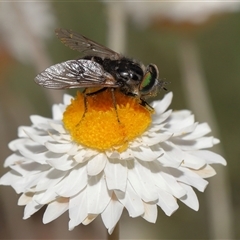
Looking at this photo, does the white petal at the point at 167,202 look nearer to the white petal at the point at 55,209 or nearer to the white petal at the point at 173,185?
the white petal at the point at 173,185

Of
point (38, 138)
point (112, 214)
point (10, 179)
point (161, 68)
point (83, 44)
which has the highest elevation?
point (161, 68)

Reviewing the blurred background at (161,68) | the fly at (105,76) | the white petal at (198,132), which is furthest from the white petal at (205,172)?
the blurred background at (161,68)

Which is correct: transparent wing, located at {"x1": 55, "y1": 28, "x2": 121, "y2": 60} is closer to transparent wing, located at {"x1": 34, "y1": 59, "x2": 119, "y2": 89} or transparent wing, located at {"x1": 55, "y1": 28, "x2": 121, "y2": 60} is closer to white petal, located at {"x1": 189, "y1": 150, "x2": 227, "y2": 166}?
transparent wing, located at {"x1": 34, "y1": 59, "x2": 119, "y2": 89}

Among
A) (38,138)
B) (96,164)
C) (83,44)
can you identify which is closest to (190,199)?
(96,164)

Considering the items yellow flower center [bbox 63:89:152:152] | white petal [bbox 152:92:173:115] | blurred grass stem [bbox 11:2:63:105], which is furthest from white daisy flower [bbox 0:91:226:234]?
blurred grass stem [bbox 11:2:63:105]

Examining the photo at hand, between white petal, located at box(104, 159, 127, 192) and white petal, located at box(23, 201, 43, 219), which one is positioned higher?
white petal, located at box(104, 159, 127, 192)

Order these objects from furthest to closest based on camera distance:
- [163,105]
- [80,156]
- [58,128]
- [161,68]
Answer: [161,68] < [163,105] < [58,128] < [80,156]

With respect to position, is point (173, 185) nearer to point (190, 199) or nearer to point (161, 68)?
point (190, 199)
